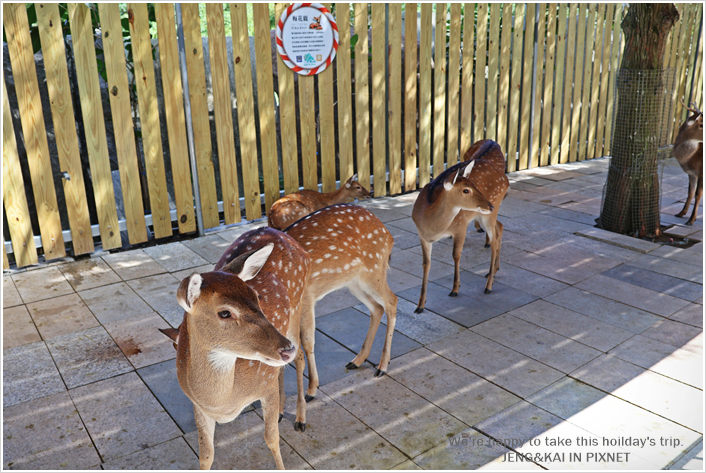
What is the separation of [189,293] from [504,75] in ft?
25.4

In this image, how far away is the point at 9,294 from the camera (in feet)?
15.9

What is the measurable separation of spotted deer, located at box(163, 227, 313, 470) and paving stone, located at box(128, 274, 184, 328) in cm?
188

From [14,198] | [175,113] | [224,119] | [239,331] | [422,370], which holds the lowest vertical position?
[422,370]

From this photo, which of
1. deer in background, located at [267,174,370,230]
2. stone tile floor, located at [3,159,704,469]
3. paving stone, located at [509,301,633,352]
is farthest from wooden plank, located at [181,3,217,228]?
paving stone, located at [509,301,633,352]

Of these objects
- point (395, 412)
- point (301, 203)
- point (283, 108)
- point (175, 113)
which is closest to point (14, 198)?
point (175, 113)

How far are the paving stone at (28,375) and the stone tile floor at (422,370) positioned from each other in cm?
1

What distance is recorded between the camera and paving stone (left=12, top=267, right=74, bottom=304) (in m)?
4.80

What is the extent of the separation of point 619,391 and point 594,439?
54cm

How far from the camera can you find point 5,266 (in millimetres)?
5352

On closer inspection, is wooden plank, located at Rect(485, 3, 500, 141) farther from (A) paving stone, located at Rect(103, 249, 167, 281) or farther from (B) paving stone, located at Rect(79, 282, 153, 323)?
(B) paving stone, located at Rect(79, 282, 153, 323)

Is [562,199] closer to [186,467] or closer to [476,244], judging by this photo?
[476,244]

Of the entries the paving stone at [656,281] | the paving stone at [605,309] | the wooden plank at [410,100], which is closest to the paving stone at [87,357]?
the paving stone at [605,309]

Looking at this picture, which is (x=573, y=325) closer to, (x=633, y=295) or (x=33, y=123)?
(x=633, y=295)

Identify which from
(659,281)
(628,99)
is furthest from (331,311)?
(628,99)
